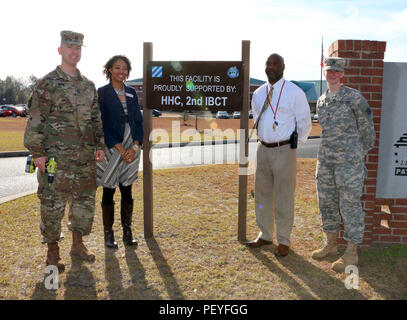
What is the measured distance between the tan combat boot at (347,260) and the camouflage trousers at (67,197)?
2508mm

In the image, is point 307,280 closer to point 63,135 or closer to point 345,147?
point 345,147

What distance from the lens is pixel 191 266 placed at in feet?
12.1

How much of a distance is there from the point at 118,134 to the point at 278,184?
180cm

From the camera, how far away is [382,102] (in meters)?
4.14

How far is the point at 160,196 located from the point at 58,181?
10.1 ft

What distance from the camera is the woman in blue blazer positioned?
3.93 m

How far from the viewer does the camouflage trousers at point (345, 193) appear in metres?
3.59

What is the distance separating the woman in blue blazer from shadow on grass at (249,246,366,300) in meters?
1.62

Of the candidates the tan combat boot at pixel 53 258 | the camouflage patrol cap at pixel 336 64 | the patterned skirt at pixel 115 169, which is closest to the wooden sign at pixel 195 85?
the patterned skirt at pixel 115 169

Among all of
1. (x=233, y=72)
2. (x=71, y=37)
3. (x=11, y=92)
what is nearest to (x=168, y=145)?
(x=233, y=72)

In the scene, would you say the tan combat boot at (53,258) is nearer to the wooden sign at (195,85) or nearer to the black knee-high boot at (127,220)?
the black knee-high boot at (127,220)

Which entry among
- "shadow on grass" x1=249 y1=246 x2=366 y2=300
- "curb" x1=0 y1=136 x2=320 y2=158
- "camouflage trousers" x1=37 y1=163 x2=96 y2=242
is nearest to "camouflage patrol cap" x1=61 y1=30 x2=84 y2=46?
"camouflage trousers" x1=37 y1=163 x2=96 y2=242
